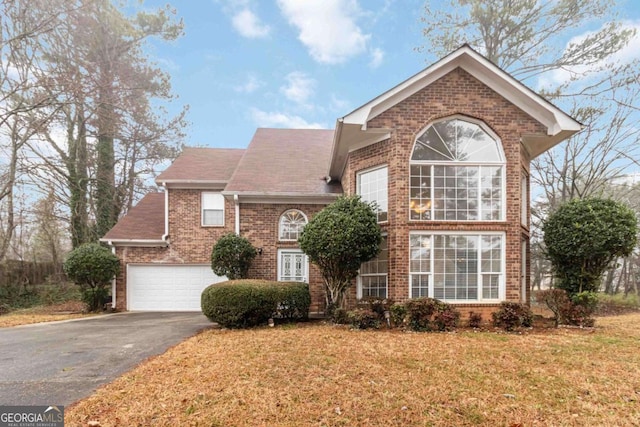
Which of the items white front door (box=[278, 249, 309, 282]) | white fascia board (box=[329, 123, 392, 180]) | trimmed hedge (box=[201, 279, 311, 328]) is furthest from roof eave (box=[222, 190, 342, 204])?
trimmed hedge (box=[201, 279, 311, 328])

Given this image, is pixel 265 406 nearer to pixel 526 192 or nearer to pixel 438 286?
pixel 438 286

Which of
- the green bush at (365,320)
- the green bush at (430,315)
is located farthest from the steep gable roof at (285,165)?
the green bush at (430,315)

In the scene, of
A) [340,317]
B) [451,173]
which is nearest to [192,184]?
[340,317]

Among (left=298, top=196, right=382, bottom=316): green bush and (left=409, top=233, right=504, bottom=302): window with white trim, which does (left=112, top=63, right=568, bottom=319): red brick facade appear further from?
(left=298, top=196, right=382, bottom=316): green bush

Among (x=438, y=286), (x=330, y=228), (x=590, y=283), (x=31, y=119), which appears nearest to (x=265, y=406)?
(x=330, y=228)

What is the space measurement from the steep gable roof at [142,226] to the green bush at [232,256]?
341 cm

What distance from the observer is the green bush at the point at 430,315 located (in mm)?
7066

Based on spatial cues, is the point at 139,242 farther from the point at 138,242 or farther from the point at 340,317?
the point at 340,317

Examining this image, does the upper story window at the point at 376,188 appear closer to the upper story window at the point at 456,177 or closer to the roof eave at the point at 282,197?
the upper story window at the point at 456,177

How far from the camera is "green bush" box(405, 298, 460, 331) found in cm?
707

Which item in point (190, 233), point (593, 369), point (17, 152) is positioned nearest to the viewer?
point (593, 369)

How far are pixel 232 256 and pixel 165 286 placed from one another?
13.3ft

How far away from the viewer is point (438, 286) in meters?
7.88

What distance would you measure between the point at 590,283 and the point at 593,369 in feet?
16.4
